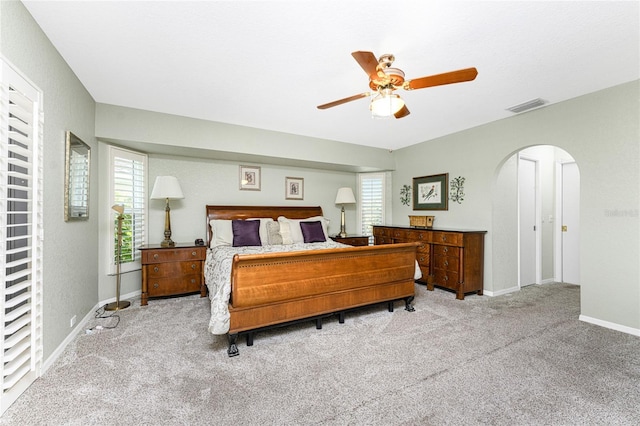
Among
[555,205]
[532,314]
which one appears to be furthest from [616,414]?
[555,205]

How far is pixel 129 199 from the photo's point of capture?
3.96 m

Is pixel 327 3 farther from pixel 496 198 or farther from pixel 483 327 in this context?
pixel 496 198

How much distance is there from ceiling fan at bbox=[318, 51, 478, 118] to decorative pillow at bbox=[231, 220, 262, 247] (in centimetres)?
272

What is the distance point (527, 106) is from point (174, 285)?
525 centimetres

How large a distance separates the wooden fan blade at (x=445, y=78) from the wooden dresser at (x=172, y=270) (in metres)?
3.46

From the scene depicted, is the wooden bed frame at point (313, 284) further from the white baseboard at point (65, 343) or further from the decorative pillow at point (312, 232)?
the decorative pillow at point (312, 232)

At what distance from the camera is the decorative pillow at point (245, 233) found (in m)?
4.20

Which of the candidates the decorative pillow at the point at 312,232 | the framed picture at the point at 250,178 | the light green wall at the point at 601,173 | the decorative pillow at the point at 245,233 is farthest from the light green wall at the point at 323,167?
the decorative pillow at the point at 312,232

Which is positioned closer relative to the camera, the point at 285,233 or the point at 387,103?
the point at 387,103

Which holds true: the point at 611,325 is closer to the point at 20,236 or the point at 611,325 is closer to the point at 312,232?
the point at 312,232

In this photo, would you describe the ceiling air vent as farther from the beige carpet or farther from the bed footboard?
the beige carpet

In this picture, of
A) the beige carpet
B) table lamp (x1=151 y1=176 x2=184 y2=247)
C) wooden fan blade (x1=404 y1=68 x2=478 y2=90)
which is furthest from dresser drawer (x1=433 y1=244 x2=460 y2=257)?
table lamp (x1=151 y1=176 x2=184 y2=247)

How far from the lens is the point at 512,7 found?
1.85 m

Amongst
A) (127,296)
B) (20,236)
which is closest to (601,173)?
(20,236)
